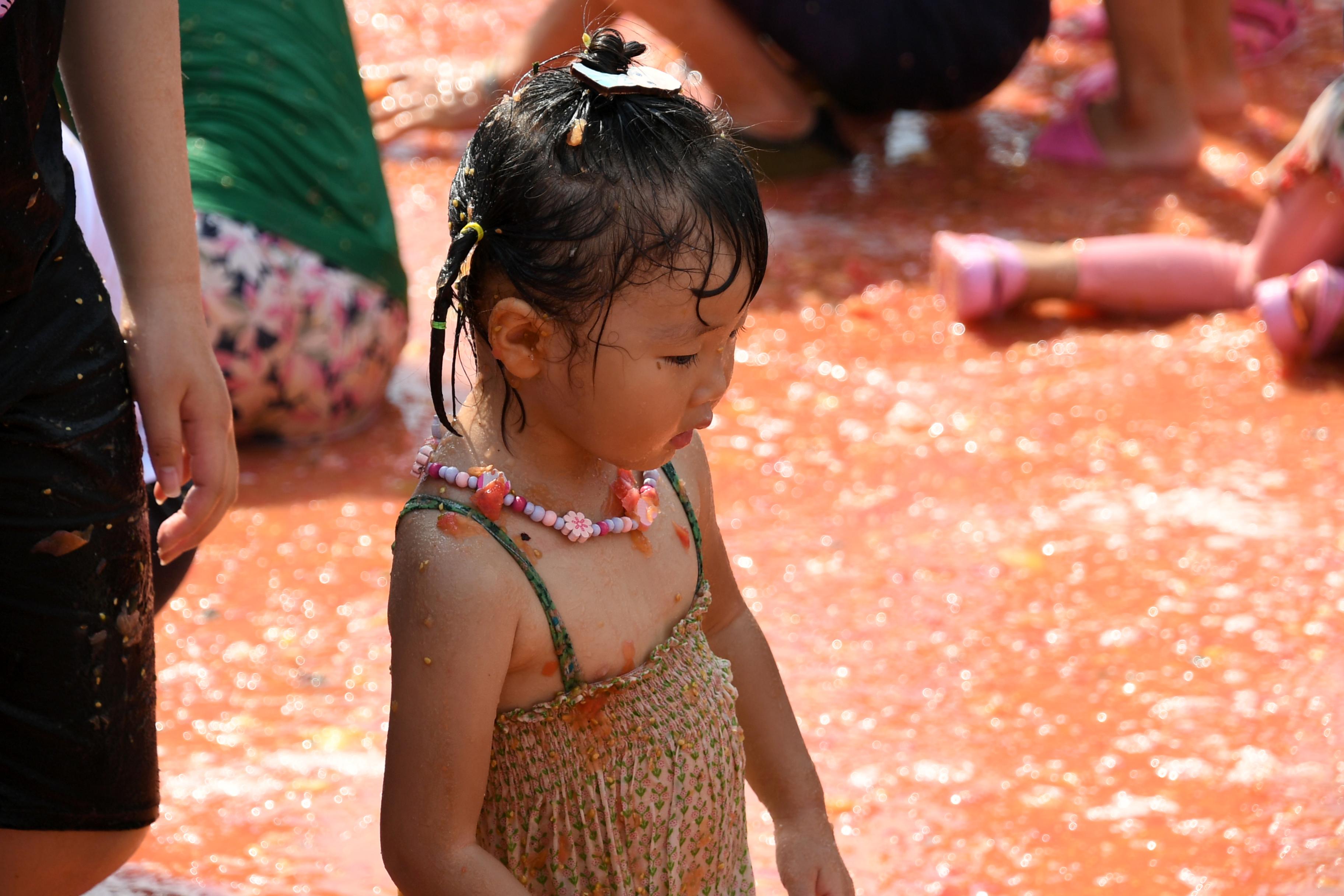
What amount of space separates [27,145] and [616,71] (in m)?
0.54

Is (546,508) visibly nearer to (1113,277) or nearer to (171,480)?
(171,480)

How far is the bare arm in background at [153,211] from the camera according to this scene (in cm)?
149

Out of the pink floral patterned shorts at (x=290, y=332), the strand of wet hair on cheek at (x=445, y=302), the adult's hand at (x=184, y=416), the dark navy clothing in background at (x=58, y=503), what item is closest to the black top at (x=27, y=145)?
the dark navy clothing in background at (x=58, y=503)

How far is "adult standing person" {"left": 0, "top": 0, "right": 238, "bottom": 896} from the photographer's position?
1.36m

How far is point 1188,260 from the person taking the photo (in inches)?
152

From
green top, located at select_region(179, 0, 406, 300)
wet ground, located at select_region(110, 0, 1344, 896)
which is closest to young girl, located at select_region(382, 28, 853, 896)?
wet ground, located at select_region(110, 0, 1344, 896)

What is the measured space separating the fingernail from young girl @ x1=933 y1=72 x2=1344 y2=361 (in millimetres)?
2655

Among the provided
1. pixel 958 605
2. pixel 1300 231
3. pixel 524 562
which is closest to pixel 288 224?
pixel 958 605

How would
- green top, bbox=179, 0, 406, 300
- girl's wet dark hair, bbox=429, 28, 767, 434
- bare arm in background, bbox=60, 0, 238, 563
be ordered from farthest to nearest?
green top, bbox=179, 0, 406, 300, bare arm in background, bbox=60, 0, 238, 563, girl's wet dark hair, bbox=429, 28, 767, 434

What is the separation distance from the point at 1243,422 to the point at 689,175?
2399mm

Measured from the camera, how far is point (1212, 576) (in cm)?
277

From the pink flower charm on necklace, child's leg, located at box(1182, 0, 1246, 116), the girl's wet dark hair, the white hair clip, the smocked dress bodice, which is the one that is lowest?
child's leg, located at box(1182, 0, 1246, 116)

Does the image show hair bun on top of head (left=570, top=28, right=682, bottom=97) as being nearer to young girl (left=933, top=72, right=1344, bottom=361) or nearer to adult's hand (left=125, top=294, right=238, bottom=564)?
adult's hand (left=125, top=294, right=238, bottom=564)

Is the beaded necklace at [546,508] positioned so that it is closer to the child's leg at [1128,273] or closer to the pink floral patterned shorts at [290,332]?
the pink floral patterned shorts at [290,332]
